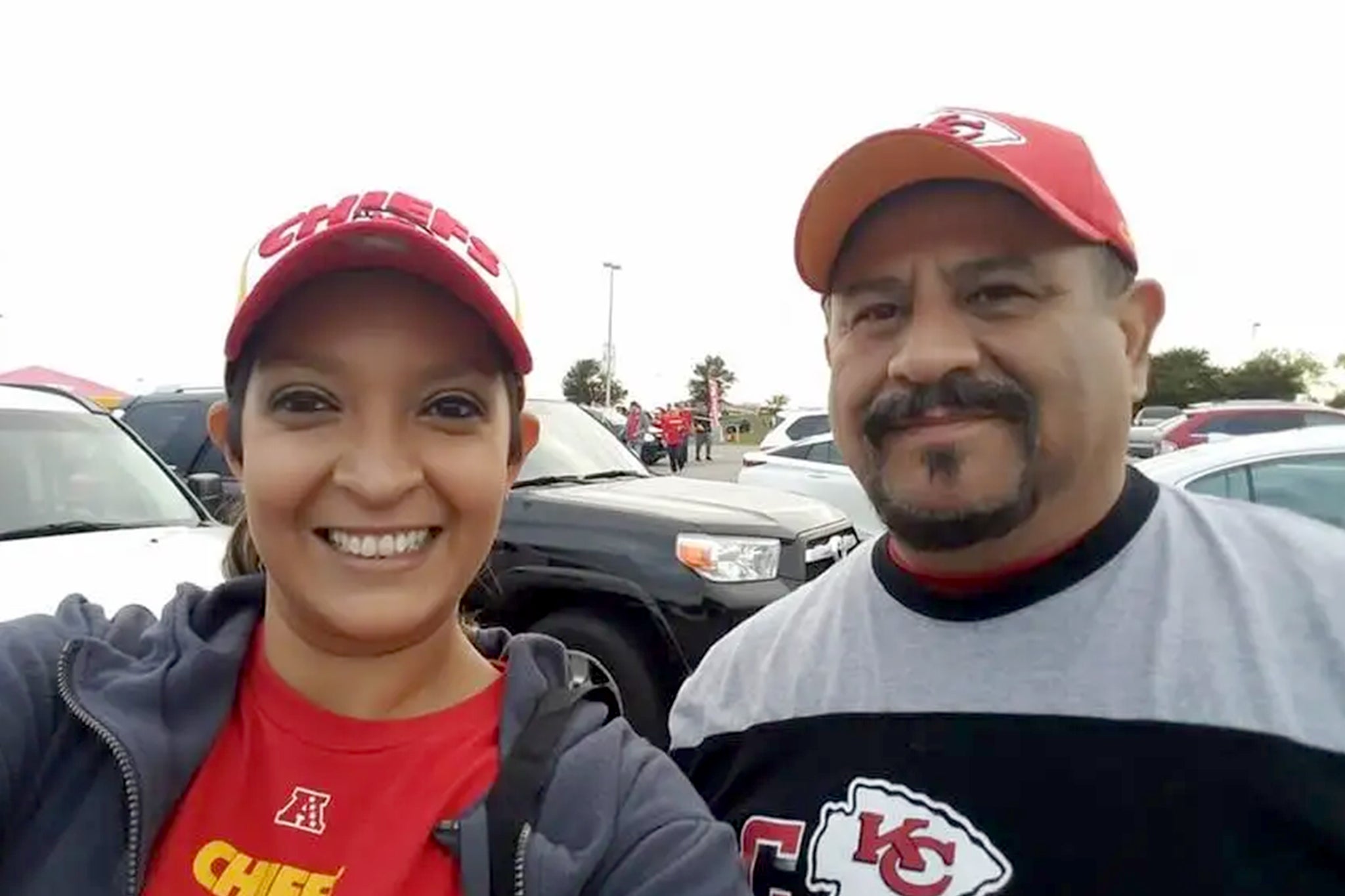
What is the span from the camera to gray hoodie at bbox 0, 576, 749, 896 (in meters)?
1.28

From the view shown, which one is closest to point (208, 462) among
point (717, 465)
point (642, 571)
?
point (642, 571)

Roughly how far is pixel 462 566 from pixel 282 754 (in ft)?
1.11

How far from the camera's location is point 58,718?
1.43m

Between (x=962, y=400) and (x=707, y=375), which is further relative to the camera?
(x=707, y=375)

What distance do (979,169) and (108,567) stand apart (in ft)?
9.85

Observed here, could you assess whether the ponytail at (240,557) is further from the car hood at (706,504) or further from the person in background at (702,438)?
the person in background at (702,438)

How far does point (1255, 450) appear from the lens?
4781 mm

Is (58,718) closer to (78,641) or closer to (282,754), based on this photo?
(78,641)

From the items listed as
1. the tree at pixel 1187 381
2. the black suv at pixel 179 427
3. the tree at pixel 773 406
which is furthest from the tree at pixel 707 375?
the black suv at pixel 179 427

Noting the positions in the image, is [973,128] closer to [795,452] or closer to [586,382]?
[795,452]

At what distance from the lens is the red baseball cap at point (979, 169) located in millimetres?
1557

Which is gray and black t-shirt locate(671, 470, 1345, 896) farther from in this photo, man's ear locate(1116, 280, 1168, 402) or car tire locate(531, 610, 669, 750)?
car tire locate(531, 610, 669, 750)

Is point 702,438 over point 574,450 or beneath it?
beneath

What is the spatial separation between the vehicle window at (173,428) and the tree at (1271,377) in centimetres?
6134
